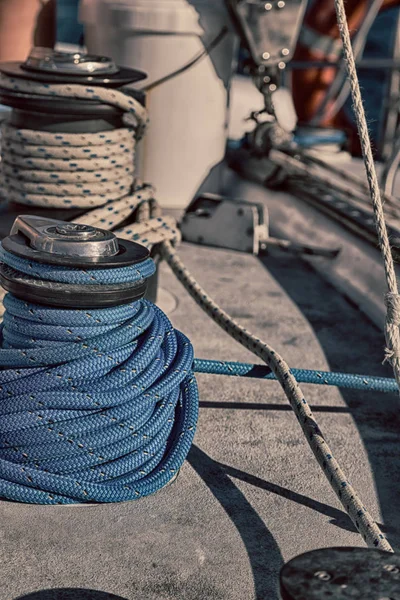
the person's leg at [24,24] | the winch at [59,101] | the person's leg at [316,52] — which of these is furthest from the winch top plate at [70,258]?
the person's leg at [316,52]

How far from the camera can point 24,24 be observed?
3920 millimetres

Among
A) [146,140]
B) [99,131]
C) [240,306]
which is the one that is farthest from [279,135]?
[99,131]

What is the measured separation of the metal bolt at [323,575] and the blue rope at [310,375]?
94 centimetres

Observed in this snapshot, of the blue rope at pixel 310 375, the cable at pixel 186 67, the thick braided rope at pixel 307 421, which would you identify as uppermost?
the cable at pixel 186 67

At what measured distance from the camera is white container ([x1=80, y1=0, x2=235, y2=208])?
348cm

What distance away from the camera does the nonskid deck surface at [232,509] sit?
61.9 inches

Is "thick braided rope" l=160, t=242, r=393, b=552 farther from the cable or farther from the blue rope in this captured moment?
Answer: the cable

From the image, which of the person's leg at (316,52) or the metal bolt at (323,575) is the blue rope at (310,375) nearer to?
the metal bolt at (323,575)

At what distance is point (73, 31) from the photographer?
658 inches

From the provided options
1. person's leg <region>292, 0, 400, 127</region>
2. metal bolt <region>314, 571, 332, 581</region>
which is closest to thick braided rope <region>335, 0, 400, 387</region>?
metal bolt <region>314, 571, 332, 581</region>

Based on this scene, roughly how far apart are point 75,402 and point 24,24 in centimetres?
257

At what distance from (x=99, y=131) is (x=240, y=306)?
0.74 m

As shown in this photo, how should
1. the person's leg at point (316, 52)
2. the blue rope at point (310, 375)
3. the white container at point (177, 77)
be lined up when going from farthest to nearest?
the person's leg at point (316, 52), the white container at point (177, 77), the blue rope at point (310, 375)

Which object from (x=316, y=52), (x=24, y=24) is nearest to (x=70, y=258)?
(x=24, y=24)
